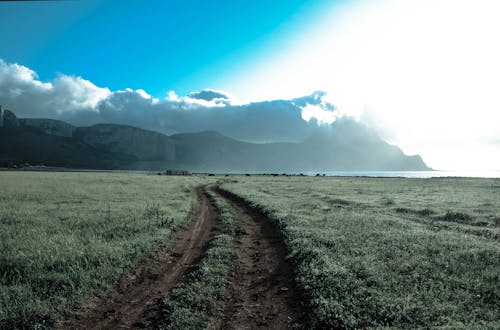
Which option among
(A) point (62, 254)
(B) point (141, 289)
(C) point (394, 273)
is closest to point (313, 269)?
(C) point (394, 273)

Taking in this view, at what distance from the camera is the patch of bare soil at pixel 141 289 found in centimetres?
927

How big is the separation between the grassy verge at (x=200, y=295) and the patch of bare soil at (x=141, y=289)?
608 millimetres

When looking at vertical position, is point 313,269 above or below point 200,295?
above

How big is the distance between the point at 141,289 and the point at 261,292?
4419mm

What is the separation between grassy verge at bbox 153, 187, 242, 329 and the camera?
8.90m

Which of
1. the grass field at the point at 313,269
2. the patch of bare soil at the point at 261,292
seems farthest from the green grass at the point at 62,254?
the patch of bare soil at the point at 261,292

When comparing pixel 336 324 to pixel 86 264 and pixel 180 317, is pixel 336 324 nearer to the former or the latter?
pixel 180 317

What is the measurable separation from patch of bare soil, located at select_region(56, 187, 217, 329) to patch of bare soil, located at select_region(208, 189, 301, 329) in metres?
2.31

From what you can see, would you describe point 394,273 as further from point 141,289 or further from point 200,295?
point 141,289

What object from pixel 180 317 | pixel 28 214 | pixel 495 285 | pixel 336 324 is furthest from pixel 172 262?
pixel 28 214

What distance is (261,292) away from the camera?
441 inches

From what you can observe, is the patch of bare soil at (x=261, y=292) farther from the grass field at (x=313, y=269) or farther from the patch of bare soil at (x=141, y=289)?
the patch of bare soil at (x=141, y=289)

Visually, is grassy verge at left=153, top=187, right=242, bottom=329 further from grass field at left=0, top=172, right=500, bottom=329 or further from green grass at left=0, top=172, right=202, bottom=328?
green grass at left=0, top=172, right=202, bottom=328

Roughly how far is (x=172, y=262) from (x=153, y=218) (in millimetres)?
10023
